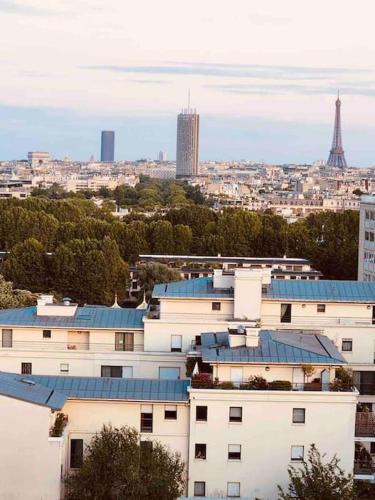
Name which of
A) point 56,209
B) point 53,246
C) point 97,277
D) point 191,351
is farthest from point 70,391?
point 56,209

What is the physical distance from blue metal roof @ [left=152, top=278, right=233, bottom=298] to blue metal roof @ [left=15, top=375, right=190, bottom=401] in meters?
7.47

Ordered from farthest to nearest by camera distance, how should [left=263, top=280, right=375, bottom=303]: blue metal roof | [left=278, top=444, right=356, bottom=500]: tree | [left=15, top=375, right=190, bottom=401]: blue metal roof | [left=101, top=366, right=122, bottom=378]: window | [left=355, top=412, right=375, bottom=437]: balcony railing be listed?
[left=263, top=280, right=375, bottom=303]: blue metal roof < [left=101, top=366, right=122, bottom=378]: window < [left=355, top=412, right=375, bottom=437]: balcony railing < [left=15, top=375, right=190, bottom=401]: blue metal roof < [left=278, top=444, right=356, bottom=500]: tree

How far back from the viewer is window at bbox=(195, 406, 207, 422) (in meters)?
32.7

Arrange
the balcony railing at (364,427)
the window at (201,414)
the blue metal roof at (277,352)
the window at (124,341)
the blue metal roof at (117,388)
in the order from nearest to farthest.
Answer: the blue metal roof at (117,388), the window at (201,414), the blue metal roof at (277,352), the balcony railing at (364,427), the window at (124,341)

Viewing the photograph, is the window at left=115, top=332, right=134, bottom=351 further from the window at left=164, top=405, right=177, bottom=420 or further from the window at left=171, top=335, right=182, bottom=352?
the window at left=164, top=405, right=177, bottom=420

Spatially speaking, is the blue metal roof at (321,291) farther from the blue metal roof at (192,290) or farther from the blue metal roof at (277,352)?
the blue metal roof at (277,352)

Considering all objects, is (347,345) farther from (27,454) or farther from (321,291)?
(27,454)

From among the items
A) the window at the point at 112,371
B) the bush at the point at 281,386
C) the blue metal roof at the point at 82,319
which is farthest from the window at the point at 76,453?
the blue metal roof at the point at 82,319

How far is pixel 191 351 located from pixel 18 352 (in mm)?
6112

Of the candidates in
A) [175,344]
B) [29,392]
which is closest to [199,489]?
[29,392]

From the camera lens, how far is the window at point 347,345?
4122cm

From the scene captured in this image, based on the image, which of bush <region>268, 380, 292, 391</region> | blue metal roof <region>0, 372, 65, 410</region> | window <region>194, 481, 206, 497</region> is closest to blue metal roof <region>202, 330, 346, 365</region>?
bush <region>268, 380, 292, 391</region>

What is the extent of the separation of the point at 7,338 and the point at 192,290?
6.66 meters

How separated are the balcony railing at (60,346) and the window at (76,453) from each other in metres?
7.43
